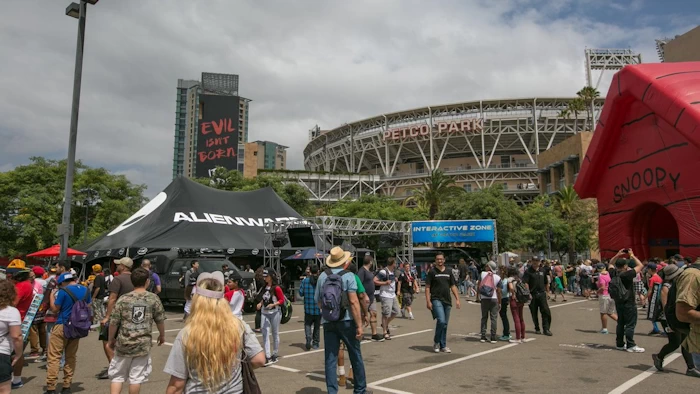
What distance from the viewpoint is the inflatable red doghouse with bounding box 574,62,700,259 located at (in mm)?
15062

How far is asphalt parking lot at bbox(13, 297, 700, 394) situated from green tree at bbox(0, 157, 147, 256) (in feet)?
83.5

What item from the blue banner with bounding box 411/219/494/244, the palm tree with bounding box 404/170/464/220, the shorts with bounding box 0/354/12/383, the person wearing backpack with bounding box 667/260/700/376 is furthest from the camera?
the palm tree with bounding box 404/170/464/220

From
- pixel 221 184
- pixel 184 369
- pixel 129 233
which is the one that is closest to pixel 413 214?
pixel 221 184

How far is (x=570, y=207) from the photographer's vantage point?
40969mm

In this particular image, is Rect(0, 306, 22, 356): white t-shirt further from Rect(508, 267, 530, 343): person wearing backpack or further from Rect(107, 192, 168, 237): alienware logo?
Rect(107, 192, 168, 237): alienware logo

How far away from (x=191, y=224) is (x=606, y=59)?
63.5 meters

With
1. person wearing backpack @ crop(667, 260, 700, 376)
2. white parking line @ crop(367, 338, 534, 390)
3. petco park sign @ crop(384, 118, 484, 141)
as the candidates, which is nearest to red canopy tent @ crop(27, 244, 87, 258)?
white parking line @ crop(367, 338, 534, 390)

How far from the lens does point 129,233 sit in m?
20.3

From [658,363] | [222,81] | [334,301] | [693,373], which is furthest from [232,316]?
[222,81]

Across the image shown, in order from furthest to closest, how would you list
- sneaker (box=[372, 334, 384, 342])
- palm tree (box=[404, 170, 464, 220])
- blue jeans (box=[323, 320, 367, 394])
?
palm tree (box=[404, 170, 464, 220]) → sneaker (box=[372, 334, 384, 342]) → blue jeans (box=[323, 320, 367, 394])

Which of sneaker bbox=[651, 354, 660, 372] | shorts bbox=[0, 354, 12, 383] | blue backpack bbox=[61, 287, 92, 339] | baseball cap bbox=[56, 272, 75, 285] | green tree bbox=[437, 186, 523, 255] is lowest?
sneaker bbox=[651, 354, 660, 372]

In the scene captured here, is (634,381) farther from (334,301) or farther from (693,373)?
(334,301)

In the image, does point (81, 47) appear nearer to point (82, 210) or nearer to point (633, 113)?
point (633, 113)

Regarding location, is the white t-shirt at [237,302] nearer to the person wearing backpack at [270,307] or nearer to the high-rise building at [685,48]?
the person wearing backpack at [270,307]
